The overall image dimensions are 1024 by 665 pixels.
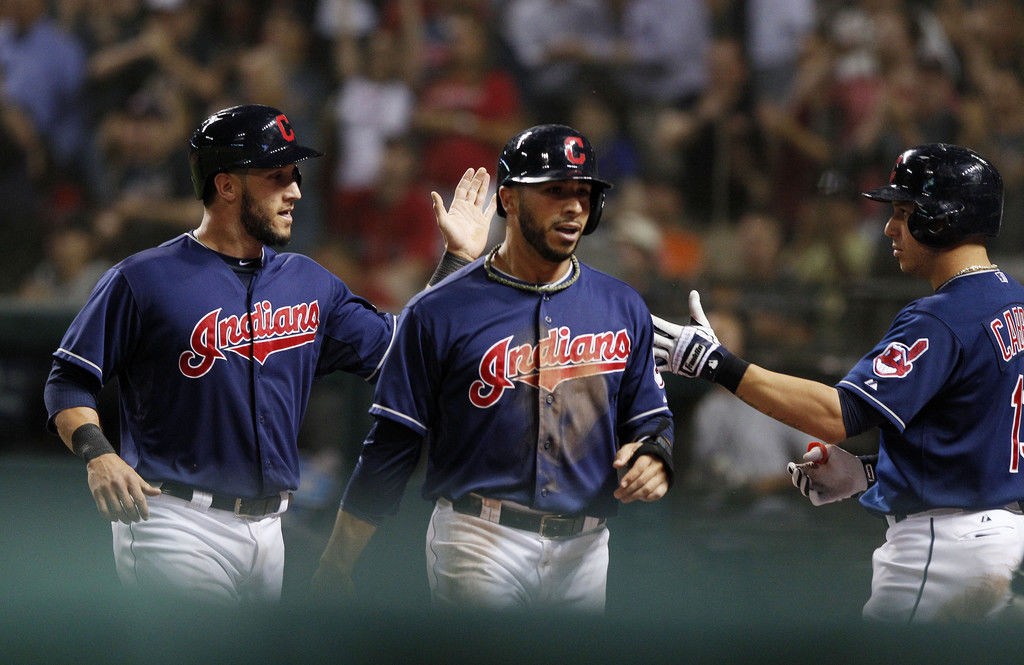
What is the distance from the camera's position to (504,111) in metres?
7.07

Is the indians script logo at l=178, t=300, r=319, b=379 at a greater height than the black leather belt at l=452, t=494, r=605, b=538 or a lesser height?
greater

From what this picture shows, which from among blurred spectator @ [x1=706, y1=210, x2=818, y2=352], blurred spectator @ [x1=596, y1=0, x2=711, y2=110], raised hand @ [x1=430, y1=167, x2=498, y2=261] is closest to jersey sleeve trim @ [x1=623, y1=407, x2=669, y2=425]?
raised hand @ [x1=430, y1=167, x2=498, y2=261]

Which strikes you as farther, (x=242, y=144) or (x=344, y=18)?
(x=344, y=18)

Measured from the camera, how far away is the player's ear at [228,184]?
317cm

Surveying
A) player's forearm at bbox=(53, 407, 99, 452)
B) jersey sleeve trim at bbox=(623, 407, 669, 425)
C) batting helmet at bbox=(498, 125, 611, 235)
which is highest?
batting helmet at bbox=(498, 125, 611, 235)

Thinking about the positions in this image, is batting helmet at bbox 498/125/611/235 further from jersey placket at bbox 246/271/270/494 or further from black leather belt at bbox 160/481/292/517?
black leather belt at bbox 160/481/292/517

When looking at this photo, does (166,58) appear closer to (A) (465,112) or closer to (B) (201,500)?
(A) (465,112)

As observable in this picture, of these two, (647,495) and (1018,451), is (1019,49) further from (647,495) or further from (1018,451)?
(647,495)

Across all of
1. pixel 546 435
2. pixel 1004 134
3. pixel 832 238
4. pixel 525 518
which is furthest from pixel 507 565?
pixel 1004 134

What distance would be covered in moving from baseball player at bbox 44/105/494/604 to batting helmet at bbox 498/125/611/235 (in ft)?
1.57

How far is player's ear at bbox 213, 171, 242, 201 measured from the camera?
3.17 metres

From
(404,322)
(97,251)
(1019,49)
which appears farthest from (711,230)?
(404,322)

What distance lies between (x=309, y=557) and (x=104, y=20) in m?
4.40

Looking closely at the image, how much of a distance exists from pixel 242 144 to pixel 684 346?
1.26 metres
